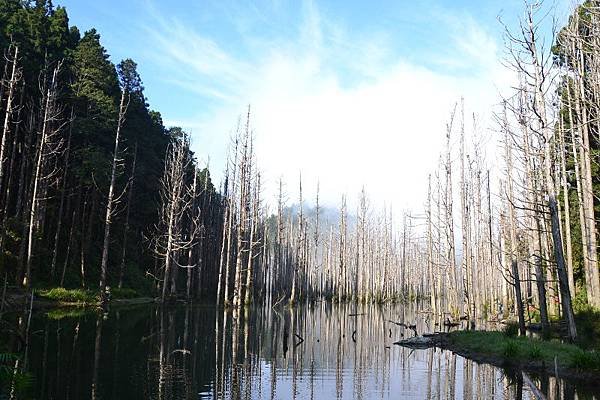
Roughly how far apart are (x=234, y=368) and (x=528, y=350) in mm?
8080

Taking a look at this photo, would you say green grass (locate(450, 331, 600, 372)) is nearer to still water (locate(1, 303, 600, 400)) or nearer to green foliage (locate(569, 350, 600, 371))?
green foliage (locate(569, 350, 600, 371))

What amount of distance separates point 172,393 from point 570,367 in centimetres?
921

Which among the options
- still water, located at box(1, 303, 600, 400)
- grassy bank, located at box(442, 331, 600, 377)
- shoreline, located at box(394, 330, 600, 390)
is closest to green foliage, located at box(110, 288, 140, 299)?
still water, located at box(1, 303, 600, 400)

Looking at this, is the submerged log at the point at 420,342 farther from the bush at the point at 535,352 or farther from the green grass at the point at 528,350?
the bush at the point at 535,352

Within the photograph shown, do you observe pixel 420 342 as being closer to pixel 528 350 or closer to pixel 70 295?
pixel 528 350

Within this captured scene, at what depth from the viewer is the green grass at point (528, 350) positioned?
1125 cm

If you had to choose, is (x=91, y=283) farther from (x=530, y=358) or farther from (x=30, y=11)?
(x=530, y=358)

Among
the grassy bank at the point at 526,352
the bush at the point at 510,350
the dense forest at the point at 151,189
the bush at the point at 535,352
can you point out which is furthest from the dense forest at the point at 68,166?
the bush at the point at 535,352

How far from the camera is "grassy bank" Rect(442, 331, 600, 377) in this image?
11.3m

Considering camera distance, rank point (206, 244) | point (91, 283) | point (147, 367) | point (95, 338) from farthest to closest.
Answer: point (206, 244) → point (91, 283) → point (95, 338) → point (147, 367)

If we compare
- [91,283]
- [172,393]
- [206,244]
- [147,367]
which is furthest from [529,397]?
[206,244]

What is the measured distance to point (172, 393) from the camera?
28.0 ft

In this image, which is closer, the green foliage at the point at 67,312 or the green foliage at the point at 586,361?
the green foliage at the point at 586,361

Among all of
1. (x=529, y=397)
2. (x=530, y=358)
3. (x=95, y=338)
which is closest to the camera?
(x=529, y=397)
